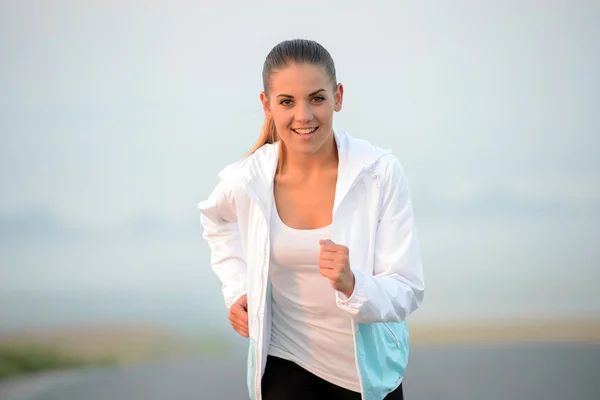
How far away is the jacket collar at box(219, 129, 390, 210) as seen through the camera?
6.09ft

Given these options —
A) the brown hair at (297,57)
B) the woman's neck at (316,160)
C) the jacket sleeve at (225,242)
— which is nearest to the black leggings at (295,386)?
the jacket sleeve at (225,242)

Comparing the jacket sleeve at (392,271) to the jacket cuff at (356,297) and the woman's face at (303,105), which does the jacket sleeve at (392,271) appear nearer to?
the jacket cuff at (356,297)

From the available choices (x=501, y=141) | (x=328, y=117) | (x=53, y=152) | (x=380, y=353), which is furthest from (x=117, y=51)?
(x=380, y=353)

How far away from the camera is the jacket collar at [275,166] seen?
1855mm

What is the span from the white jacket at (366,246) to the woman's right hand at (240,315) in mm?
70

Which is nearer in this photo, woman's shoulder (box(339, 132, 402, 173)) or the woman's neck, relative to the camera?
woman's shoulder (box(339, 132, 402, 173))

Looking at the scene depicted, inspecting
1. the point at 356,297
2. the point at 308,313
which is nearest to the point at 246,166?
the point at 308,313

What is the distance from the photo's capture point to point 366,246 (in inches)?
71.9

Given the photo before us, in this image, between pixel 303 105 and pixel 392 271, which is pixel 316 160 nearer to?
pixel 303 105

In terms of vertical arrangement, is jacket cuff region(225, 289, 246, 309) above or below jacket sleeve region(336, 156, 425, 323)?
below

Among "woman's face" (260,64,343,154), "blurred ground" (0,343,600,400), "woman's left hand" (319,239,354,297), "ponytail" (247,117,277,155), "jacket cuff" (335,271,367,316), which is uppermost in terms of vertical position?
"woman's face" (260,64,343,154)

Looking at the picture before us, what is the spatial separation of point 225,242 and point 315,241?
0.44 meters

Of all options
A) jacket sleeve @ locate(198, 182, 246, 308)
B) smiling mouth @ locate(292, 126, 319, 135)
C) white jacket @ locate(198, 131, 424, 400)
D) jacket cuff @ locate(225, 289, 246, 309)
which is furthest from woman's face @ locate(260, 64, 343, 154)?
jacket cuff @ locate(225, 289, 246, 309)

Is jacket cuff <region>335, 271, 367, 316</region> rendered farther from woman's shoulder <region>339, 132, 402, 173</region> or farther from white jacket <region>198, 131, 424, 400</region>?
woman's shoulder <region>339, 132, 402, 173</region>
